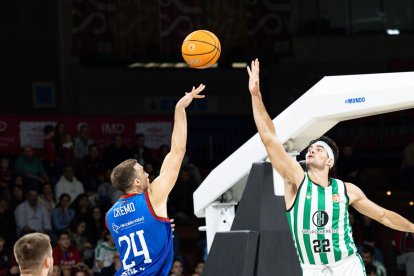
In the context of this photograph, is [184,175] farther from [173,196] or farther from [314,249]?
[314,249]

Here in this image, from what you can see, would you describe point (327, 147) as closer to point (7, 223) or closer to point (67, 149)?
point (7, 223)

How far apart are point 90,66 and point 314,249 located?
15856 mm

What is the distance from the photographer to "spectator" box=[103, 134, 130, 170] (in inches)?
718

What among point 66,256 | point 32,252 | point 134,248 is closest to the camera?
point 32,252

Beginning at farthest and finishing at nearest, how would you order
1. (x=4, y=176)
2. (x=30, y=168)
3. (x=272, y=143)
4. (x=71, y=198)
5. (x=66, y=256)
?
(x=30, y=168), (x=4, y=176), (x=71, y=198), (x=66, y=256), (x=272, y=143)

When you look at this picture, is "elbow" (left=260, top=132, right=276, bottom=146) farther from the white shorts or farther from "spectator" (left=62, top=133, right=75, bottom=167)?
"spectator" (left=62, top=133, right=75, bottom=167)

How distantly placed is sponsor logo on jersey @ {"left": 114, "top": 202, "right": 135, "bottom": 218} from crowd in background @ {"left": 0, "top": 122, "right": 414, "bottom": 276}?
6.43 meters

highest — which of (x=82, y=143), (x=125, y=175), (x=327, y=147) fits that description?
(x=82, y=143)

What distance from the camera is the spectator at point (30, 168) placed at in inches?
671

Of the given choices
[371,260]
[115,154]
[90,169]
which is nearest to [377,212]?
[371,260]

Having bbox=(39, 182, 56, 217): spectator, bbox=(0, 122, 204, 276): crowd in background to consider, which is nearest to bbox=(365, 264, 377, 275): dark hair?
bbox=(0, 122, 204, 276): crowd in background

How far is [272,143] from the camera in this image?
795cm

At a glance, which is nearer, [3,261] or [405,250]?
[3,261]

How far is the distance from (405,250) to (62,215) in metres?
5.78
